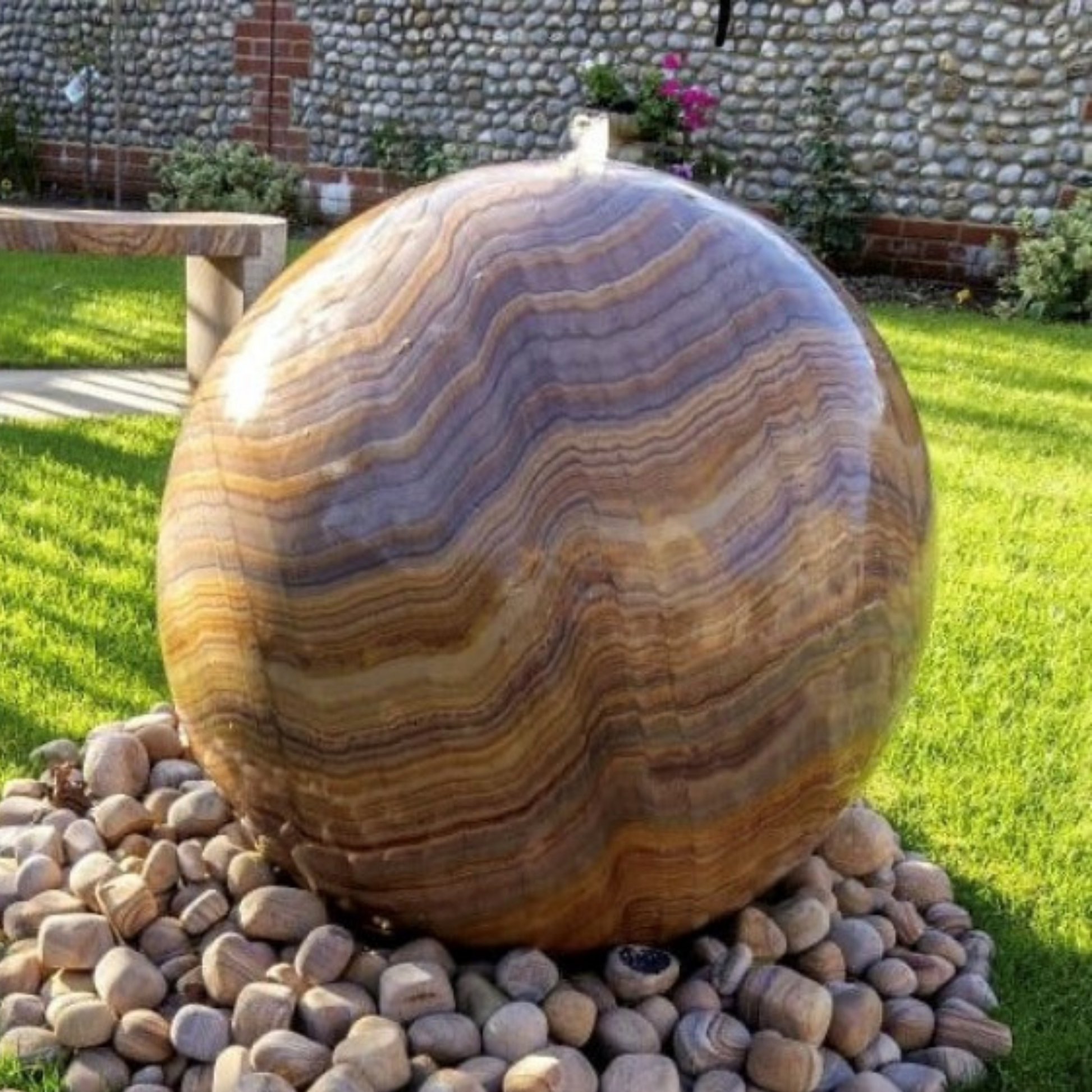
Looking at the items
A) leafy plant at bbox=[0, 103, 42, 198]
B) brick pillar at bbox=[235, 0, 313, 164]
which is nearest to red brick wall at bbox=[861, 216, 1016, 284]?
brick pillar at bbox=[235, 0, 313, 164]

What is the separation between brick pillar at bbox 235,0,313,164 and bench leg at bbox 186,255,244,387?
8.12 meters

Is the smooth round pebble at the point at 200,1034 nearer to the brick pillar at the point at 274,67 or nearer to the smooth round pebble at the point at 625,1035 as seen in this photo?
the smooth round pebble at the point at 625,1035

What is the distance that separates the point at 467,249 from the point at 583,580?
538 millimetres

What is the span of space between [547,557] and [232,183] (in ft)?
40.0

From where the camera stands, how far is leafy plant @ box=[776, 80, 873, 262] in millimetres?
11539

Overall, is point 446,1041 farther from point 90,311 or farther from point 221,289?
point 90,311

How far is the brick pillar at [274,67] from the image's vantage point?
1423 cm

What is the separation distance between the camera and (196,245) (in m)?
6.14

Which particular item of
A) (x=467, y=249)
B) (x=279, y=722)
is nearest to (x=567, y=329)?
(x=467, y=249)

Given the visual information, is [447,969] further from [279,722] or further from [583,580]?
[583,580]

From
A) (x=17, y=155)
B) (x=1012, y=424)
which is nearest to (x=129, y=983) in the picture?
(x=1012, y=424)

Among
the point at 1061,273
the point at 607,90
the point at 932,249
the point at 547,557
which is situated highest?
the point at 547,557

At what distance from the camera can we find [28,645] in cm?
411

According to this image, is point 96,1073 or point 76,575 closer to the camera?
point 96,1073
